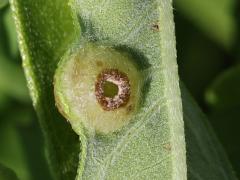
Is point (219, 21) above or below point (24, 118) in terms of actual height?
above

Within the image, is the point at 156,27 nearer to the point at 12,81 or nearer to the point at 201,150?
the point at 201,150

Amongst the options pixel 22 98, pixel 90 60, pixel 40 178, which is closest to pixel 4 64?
pixel 22 98

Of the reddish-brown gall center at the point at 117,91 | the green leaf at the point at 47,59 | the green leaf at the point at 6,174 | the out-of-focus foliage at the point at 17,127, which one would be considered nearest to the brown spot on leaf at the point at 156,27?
the reddish-brown gall center at the point at 117,91

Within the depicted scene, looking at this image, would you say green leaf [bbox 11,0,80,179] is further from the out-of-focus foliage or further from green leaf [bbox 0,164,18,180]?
the out-of-focus foliage

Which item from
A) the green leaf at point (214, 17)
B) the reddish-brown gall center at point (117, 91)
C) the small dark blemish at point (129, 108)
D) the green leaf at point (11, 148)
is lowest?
the small dark blemish at point (129, 108)

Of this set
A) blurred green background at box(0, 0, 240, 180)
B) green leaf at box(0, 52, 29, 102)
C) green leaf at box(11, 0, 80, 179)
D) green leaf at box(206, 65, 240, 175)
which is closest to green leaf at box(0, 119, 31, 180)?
blurred green background at box(0, 0, 240, 180)

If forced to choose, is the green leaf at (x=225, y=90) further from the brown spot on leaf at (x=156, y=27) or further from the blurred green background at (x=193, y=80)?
the brown spot on leaf at (x=156, y=27)

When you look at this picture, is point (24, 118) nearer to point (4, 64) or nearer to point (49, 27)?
point (4, 64)
